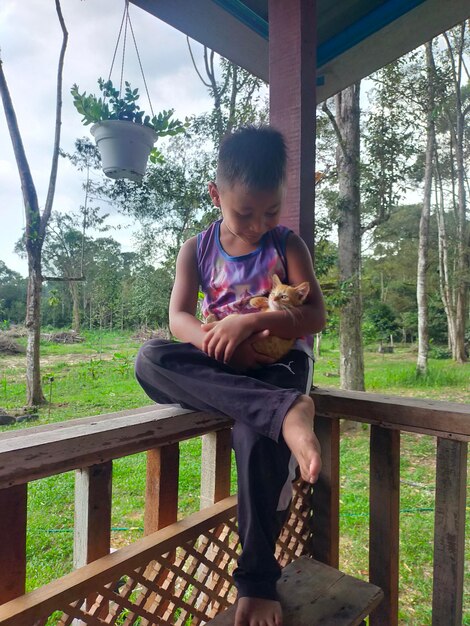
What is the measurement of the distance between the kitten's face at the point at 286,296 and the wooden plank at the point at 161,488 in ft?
1.28

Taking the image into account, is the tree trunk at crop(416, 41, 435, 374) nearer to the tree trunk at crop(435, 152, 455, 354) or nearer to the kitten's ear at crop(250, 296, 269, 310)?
the tree trunk at crop(435, 152, 455, 354)

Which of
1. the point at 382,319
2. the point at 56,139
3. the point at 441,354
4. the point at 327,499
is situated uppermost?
the point at 56,139

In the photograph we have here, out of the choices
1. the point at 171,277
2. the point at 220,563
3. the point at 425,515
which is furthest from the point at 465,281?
the point at 220,563

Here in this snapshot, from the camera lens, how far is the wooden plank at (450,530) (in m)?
1.00

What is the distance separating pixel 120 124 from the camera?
5.76ft

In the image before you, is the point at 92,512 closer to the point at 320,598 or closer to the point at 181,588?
the point at 181,588

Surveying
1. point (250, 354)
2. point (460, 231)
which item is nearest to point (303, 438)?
point (250, 354)

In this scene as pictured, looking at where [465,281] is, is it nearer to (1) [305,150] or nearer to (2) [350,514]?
(2) [350,514]

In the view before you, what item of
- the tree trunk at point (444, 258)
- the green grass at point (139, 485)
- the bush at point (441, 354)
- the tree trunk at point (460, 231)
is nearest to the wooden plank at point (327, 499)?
the green grass at point (139, 485)

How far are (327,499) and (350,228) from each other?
4.90 metres

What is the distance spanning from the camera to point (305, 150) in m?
1.25

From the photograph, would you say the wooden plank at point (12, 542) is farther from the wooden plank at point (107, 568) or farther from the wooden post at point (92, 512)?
the wooden post at point (92, 512)

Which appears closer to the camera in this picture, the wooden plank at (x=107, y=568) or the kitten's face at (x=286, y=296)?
the wooden plank at (x=107, y=568)

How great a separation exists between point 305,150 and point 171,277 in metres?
5.55
